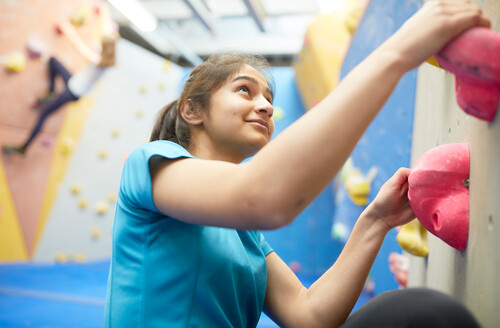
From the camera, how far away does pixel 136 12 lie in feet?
13.9

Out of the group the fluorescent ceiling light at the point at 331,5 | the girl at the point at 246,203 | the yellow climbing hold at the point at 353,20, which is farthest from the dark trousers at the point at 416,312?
the fluorescent ceiling light at the point at 331,5

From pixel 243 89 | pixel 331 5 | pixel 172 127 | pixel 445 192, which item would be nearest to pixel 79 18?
pixel 331 5

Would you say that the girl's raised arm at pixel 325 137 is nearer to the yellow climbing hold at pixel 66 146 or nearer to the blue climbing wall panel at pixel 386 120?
the blue climbing wall panel at pixel 386 120

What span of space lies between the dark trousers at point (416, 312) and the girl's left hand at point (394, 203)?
0.18 m

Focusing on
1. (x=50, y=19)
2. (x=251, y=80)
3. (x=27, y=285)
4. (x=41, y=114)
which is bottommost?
(x=27, y=285)

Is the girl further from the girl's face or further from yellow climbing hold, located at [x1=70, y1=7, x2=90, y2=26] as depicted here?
yellow climbing hold, located at [x1=70, y1=7, x2=90, y2=26]

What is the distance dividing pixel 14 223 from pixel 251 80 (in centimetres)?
307

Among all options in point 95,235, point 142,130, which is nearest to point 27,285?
point 95,235

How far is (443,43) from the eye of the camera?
483 mm

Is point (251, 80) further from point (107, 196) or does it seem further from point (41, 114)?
point (107, 196)

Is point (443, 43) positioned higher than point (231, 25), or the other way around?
point (443, 43)

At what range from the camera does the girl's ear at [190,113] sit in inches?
34.1

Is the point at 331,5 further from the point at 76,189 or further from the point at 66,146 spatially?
the point at 76,189

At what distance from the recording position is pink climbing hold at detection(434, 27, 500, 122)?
478 mm
